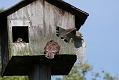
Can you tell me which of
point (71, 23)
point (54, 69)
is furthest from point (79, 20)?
point (54, 69)

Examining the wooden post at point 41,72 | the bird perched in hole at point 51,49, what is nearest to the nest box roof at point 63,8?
the bird perched in hole at point 51,49

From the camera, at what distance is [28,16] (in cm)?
1094

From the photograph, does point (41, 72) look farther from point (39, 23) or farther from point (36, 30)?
point (39, 23)

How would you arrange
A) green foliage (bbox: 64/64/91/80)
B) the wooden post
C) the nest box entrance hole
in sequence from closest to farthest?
the wooden post → the nest box entrance hole → green foliage (bbox: 64/64/91/80)

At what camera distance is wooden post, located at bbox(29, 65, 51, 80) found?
1080cm

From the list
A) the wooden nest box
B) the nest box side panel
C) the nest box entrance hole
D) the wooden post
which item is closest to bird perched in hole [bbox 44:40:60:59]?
the wooden nest box

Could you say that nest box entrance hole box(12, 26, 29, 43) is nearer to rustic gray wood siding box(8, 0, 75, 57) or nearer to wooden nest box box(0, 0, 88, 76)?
wooden nest box box(0, 0, 88, 76)

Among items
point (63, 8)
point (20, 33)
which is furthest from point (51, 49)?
point (20, 33)

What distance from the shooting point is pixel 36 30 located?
10820 millimetres

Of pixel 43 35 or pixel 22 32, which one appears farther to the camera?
pixel 22 32

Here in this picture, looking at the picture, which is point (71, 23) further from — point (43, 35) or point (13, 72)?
point (13, 72)

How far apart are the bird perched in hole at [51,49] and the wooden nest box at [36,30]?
0.07 meters

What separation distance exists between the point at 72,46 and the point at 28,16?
103cm

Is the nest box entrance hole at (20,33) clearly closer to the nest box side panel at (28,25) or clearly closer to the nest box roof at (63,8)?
the nest box side panel at (28,25)
